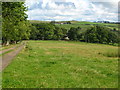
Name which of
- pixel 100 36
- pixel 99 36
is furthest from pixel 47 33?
pixel 100 36

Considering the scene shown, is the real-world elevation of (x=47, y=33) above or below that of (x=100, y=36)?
above

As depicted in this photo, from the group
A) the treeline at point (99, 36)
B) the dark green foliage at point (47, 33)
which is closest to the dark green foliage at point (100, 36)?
the treeline at point (99, 36)

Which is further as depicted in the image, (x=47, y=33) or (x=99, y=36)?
(x=47, y=33)

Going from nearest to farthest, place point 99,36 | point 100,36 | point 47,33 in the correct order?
point 100,36 → point 99,36 → point 47,33

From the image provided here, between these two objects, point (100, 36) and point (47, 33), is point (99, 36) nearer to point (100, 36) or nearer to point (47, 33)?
point (100, 36)

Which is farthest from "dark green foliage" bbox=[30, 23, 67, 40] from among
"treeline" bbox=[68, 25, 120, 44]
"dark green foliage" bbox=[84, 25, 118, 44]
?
"dark green foliage" bbox=[84, 25, 118, 44]

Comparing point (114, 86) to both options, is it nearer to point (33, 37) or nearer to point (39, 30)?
point (33, 37)

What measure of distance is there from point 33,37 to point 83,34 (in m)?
48.1

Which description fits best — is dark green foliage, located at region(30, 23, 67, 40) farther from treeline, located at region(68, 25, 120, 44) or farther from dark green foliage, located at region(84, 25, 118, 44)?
dark green foliage, located at region(84, 25, 118, 44)

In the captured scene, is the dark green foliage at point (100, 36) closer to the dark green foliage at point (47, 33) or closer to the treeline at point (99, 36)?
the treeline at point (99, 36)

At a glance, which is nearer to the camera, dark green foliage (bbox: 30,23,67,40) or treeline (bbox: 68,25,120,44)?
treeline (bbox: 68,25,120,44)

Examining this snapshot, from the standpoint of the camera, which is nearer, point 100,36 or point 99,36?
point 100,36

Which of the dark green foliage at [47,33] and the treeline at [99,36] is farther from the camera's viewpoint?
the dark green foliage at [47,33]

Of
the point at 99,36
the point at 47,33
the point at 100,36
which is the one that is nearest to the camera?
the point at 100,36
